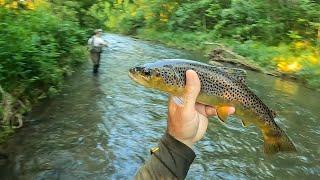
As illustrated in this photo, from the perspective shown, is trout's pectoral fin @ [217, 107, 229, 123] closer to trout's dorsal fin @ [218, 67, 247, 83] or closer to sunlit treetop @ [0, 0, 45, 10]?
trout's dorsal fin @ [218, 67, 247, 83]

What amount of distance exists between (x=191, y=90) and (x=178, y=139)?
0.26 metres

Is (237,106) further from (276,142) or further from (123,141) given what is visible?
(123,141)

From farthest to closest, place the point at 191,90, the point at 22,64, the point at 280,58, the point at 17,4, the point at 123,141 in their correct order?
the point at 280,58 < the point at 17,4 < the point at 123,141 < the point at 22,64 < the point at 191,90

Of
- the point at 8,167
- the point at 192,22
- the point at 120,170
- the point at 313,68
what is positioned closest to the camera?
the point at 8,167

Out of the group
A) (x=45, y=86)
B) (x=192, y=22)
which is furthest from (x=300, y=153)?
(x=192, y=22)

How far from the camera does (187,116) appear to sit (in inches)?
84.6

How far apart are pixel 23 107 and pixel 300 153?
5.91 meters

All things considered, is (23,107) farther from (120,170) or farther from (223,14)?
(223,14)

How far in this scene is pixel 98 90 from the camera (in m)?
13.9

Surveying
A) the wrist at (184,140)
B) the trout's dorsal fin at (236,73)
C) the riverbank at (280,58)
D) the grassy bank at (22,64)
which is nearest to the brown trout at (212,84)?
the trout's dorsal fin at (236,73)

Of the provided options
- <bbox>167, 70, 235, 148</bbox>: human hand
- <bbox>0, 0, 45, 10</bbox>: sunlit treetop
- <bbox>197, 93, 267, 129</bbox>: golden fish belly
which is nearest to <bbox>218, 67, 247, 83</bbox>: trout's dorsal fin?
<bbox>197, 93, 267, 129</bbox>: golden fish belly

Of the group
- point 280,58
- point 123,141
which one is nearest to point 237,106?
point 123,141

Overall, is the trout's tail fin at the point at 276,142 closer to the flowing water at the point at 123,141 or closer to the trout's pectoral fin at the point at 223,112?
the trout's pectoral fin at the point at 223,112

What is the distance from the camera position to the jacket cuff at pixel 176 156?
2.20m
